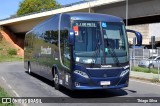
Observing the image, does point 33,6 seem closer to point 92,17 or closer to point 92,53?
point 92,17

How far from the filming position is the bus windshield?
12.7 meters

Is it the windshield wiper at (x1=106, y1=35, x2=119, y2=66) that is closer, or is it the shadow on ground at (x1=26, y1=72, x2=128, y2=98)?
the windshield wiper at (x1=106, y1=35, x2=119, y2=66)

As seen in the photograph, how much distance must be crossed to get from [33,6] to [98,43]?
3782 inches

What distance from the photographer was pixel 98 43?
42.2ft

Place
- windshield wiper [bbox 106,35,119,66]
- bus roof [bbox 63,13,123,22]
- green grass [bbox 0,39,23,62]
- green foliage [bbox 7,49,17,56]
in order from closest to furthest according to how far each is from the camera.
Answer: windshield wiper [bbox 106,35,119,66]
bus roof [bbox 63,13,123,22]
green grass [bbox 0,39,23,62]
green foliage [bbox 7,49,17,56]

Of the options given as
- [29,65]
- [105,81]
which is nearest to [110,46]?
A: [105,81]

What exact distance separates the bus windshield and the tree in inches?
3676

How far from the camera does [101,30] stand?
42.9ft

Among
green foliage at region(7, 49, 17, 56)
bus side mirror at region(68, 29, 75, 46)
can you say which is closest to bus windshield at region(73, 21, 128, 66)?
bus side mirror at region(68, 29, 75, 46)

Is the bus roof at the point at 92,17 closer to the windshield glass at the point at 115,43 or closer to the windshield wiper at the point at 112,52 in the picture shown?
the windshield glass at the point at 115,43

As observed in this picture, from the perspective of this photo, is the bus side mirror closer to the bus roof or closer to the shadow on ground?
the bus roof

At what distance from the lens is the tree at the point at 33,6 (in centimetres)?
10588

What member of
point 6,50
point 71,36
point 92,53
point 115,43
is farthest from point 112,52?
point 6,50

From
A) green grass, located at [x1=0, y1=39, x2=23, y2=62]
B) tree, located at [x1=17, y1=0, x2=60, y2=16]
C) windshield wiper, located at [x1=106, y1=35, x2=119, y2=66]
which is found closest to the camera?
windshield wiper, located at [x1=106, y1=35, x2=119, y2=66]
